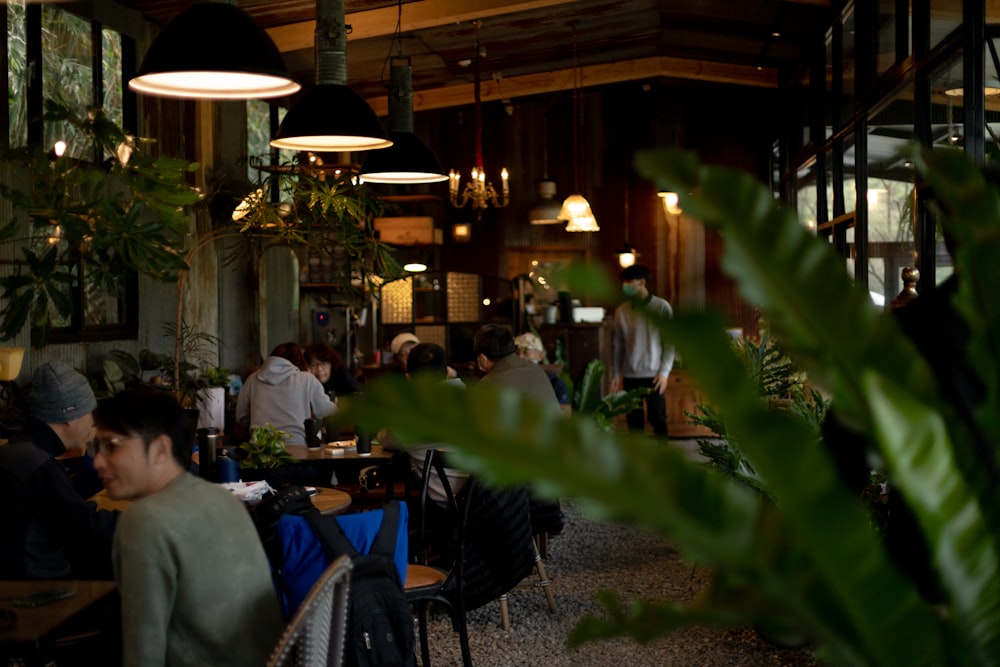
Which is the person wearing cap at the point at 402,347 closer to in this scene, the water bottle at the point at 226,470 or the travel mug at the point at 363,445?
the travel mug at the point at 363,445

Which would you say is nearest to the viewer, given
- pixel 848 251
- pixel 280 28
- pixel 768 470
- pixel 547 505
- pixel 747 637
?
pixel 768 470

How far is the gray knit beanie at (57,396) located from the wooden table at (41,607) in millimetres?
706

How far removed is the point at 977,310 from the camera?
82 centimetres

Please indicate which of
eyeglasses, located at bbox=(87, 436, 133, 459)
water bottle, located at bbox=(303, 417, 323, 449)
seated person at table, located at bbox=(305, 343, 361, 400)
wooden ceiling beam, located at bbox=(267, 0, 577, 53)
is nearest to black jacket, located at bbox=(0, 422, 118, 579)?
eyeglasses, located at bbox=(87, 436, 133, 459)

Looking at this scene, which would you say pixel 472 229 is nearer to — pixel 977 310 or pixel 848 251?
pixel 848 251

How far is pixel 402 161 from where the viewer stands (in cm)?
526

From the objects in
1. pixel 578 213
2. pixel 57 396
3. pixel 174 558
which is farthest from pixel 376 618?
pixel 578 213

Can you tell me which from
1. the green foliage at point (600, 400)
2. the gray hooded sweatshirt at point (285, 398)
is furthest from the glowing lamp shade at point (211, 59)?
the green foliage at point (600, 400)

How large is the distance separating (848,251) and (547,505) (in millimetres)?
3886

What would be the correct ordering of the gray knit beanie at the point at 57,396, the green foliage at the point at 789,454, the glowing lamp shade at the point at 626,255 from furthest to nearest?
the glowing lamp shade at the point at 626,255, the gray knit beanie at the point at 57,396, the green foliage at the point at 789,454

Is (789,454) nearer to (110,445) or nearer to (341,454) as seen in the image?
(110,445)

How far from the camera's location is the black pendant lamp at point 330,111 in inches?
166

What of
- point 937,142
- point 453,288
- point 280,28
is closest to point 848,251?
point 937,142

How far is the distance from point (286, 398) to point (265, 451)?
1.18m
